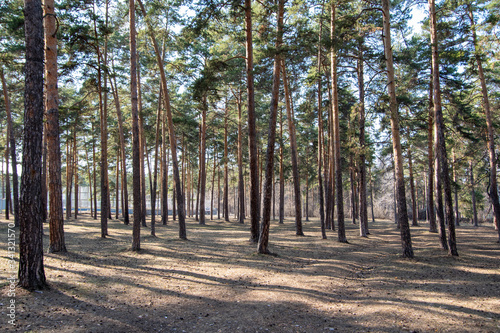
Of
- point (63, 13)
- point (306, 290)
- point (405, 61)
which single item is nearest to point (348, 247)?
point (306, 290)

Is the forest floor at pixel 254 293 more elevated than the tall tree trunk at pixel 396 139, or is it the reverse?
the tall tree trunk at pixel 396 139

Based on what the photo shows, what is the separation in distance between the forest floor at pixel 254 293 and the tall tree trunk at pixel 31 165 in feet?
1.73

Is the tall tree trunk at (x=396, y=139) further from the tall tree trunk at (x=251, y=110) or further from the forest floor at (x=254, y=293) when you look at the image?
the tall tree trunk at (x=251, y=110)

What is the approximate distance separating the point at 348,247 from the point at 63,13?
52.4ft

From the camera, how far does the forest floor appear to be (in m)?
4.78

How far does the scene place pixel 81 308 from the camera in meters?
5.10

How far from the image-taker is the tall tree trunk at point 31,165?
5.46 meters

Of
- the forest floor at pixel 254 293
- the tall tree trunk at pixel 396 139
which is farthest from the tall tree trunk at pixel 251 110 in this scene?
the tall tree trunk at pixel 396 139

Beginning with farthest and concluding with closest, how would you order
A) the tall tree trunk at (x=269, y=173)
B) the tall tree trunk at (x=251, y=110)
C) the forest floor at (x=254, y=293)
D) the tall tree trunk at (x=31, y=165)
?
the tall tree trunk at (x=251, y=110), the tall tree trunk at (x=269, y=173), the tall tree trunk at (x=31, y=165), the forest floor at (x=254, y=293)

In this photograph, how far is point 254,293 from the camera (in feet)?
21.4

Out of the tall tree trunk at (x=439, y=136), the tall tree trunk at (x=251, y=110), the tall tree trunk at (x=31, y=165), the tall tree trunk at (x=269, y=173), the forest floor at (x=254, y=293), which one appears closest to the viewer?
the forest floor at (x=254, y=293)

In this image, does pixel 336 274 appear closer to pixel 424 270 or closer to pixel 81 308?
pixel 424 270

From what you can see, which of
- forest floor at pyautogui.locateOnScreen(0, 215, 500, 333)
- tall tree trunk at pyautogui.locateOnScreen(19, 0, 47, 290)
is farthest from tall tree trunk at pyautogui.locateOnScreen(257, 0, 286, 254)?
tall tree trunk at pyautogui.locateOnScreen(19, 0, 47, 290)

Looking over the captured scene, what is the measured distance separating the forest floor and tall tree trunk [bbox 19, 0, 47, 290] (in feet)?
1.73
